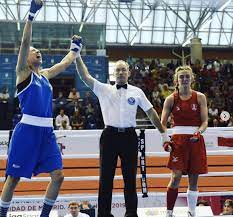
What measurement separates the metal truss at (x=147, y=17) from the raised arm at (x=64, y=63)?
27.2m

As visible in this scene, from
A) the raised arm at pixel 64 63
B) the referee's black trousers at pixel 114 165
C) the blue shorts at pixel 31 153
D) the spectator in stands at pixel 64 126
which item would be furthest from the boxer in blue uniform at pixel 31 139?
the spectator in stands at pixel 64 126

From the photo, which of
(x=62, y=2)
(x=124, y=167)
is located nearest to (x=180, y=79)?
(x=124, y=167)

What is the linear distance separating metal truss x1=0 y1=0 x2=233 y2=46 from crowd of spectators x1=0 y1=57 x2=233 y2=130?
27.4ft

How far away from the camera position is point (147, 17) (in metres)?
35.3

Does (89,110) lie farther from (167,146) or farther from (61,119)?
(167,146)

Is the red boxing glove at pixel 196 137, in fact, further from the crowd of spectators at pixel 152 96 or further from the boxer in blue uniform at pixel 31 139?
the crowd of spectators at pixel 152 96

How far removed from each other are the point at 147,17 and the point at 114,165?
3070 cm

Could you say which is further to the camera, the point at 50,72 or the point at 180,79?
the point at 180,79

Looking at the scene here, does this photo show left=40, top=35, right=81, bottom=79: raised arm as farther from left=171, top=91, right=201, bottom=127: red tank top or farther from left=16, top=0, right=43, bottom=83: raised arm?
left=171, top=91, right=201, bottom=127: red tank top

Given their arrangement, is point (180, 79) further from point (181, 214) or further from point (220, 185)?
point (220, 185)

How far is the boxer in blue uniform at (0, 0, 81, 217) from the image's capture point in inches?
187

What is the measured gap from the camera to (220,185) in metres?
9.15

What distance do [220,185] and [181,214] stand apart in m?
2.62

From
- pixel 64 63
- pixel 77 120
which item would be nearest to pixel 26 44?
pixel 64 63
